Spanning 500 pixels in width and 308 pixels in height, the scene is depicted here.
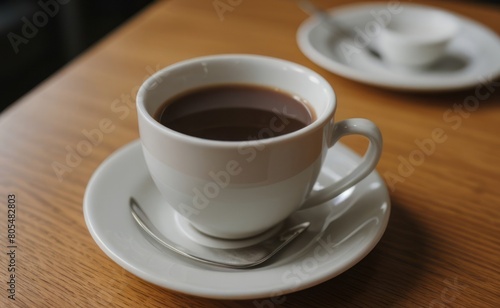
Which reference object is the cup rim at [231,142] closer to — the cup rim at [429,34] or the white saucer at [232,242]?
the white saucer at [232,242]

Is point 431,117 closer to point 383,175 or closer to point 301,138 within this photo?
point 383,175

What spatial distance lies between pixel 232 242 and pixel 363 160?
161 millimetres

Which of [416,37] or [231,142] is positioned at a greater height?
[231,142]

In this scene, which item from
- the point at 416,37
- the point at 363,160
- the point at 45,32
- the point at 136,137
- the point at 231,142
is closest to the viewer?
the point at 231,142

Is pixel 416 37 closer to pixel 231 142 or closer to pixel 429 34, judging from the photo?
pixel 429 34

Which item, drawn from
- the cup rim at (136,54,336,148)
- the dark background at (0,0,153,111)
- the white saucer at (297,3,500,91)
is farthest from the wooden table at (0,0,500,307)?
the dark background at (0,0,153,111)

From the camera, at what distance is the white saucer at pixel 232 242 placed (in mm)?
489

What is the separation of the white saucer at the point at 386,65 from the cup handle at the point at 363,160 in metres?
0.32

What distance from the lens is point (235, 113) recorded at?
619 mm

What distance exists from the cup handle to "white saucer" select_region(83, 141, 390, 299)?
0.09 feet

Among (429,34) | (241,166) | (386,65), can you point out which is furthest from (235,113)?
(429,34)

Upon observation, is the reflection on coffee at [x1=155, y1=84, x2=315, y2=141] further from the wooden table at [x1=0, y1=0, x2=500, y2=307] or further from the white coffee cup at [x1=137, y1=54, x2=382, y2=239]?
the wooden table at [x1=0, y1=0, x2=500, y2=307]

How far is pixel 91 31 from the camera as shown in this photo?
2.22m

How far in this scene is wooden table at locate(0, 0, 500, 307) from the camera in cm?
54
